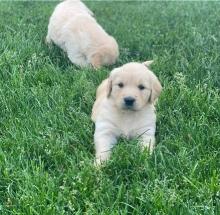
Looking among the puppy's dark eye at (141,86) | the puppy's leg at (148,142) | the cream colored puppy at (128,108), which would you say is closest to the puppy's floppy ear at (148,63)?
the cream colored puppy at (128,108)

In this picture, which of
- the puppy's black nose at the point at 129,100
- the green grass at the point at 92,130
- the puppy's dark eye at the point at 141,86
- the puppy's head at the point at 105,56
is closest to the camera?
the green grass at the point at 92,130

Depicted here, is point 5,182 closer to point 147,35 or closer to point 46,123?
point 46,123

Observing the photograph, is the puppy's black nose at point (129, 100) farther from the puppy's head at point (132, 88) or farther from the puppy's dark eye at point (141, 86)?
the puppy's dark eye at point (141, 86)

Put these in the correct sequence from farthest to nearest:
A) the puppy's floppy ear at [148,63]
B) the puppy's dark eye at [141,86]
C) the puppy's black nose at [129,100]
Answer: the puppy's floppy ear at [148,63], the puppy's dark eye at [141,86], the puppy's black nose at [129,100]

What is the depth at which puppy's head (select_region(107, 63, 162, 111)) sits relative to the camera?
4.36 meters

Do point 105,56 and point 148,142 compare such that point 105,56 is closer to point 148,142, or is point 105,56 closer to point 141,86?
point 141,86

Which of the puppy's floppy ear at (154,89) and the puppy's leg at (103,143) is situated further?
the puppy's floppy ear at (154,89)

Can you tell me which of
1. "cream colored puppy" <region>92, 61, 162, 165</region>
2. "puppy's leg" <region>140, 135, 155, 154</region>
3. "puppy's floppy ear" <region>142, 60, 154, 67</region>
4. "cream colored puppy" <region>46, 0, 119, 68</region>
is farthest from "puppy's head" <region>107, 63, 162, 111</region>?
"cream colored puppy" <region>46, 0, 119, 68</region>

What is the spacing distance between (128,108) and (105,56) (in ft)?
5.44

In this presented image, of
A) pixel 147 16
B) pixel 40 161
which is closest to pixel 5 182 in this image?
pixel 40 161

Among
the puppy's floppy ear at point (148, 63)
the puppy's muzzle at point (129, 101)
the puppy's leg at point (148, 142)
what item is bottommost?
the puppy's leg at point (148, 142)

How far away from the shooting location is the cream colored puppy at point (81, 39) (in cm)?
595

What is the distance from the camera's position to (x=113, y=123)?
4.55 m

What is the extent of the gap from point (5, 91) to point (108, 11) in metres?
3.73
